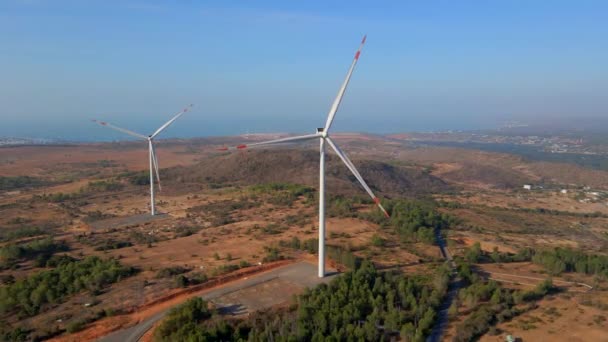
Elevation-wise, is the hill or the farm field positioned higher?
the hill

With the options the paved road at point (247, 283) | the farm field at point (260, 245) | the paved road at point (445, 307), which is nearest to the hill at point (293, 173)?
the farm field at point (260, 245)

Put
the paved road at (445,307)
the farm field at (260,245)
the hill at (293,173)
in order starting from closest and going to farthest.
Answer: the paved road at (445,307) → the farm field at (260,245) → the hill at (293,173)

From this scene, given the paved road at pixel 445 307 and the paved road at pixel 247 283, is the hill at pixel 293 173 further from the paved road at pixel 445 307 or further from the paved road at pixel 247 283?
the paved road at pixel 247 283

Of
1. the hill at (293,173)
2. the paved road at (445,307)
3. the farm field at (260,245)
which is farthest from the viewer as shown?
the hill at (293,173)

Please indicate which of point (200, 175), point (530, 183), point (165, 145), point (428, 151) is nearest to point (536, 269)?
point (200, 175)

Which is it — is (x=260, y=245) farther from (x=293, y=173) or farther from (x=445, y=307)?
(x=293, y=173)

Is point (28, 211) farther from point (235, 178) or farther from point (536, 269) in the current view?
point (536, 269)

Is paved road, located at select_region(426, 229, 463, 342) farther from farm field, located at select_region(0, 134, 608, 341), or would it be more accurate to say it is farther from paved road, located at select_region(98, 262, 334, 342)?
paved road, located at select_region(98, 262, 334, 342)

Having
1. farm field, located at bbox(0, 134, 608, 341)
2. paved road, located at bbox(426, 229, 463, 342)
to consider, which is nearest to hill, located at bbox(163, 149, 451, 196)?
farm field, located at bbox(0, 134, 608, 341)
